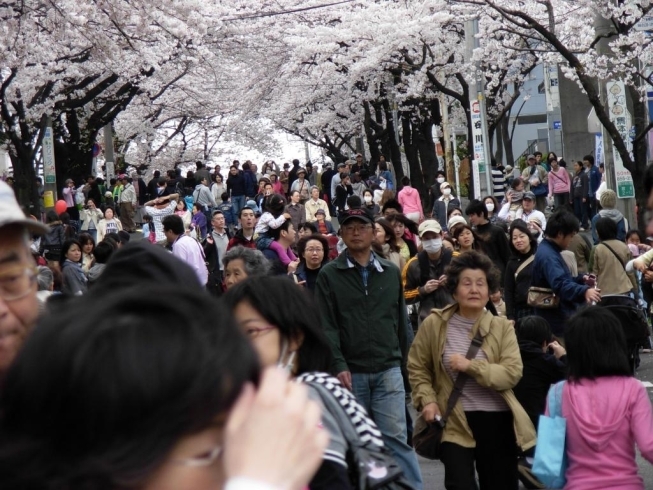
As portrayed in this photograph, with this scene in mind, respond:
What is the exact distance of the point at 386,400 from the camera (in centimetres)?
671

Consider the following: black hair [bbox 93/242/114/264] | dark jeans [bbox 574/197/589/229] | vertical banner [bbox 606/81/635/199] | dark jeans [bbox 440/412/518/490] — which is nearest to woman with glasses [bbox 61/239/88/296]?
black hair [bbox 93/242/114/264]

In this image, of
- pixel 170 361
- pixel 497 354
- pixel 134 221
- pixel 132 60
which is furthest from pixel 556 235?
pixel 134 221

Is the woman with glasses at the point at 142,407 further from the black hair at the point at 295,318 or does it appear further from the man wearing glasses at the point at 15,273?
the black hair at the point at 295,318

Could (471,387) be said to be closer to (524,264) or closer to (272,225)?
(524,264)

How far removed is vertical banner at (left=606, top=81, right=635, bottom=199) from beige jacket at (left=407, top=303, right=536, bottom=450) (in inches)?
454

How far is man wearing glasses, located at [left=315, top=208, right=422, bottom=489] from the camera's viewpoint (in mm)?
6645

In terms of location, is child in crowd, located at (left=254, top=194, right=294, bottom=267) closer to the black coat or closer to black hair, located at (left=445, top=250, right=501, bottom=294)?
the black coat

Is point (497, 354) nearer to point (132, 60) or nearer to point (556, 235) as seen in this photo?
point (556, 235)

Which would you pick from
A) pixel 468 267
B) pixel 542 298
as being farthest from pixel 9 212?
pixel 542 298

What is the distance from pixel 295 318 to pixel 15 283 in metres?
1.20

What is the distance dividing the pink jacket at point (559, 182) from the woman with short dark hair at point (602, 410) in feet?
73.9

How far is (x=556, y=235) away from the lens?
850cm

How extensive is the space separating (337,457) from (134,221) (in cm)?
2904

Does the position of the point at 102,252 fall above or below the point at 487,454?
above
